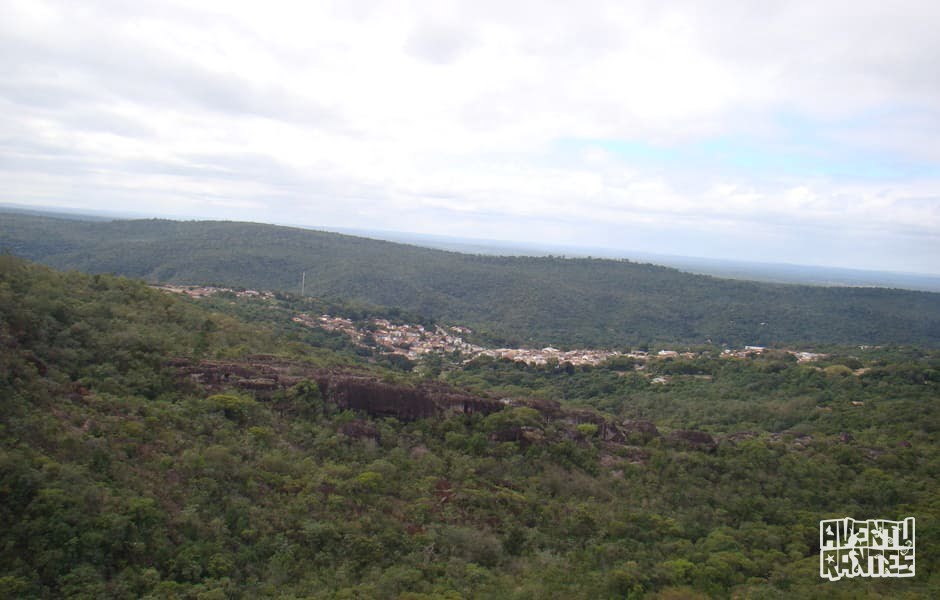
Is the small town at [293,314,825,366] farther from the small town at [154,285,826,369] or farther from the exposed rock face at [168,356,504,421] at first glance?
the exposed rock face at [168,356,504,421]

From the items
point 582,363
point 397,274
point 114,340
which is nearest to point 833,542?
point 114,340

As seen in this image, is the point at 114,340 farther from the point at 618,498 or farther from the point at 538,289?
the point at 538,289

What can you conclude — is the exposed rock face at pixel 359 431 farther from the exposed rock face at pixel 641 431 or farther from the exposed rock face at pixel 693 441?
the exposed rock face at pixel 693 441

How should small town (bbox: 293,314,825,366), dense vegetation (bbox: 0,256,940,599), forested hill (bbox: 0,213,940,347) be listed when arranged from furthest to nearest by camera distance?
forested hill (bbox: 0,213,940,347), small town (bbox: 293,314,825,366), dense vegetation (bbox: 0,256,940,599)

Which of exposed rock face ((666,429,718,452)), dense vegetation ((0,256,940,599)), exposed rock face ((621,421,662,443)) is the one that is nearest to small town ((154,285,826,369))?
exposed rock face ((621,421,662,443))

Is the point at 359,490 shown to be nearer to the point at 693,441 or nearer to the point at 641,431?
the point at 641,431

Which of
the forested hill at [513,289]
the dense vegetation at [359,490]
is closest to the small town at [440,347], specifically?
the forested hill at [513,289]
